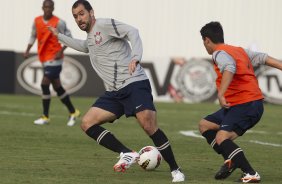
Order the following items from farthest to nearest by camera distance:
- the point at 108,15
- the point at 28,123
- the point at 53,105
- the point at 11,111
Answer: the point at 108,15, the point at 53,105, the point at 11,111, the point at 28,123

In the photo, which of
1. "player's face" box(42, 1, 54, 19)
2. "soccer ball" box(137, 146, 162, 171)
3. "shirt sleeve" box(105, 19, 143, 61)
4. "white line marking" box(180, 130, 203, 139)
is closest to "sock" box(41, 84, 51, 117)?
"player's face" box(42, 1, 54, 19)

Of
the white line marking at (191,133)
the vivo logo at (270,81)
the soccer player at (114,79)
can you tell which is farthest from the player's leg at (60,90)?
the vivo logo at (270,81)

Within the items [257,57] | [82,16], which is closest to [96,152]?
[82,16]

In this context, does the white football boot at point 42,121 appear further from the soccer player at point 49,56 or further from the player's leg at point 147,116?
the player's leg at point 147,116

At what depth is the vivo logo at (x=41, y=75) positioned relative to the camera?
84.0 feet

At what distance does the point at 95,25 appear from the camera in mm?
10898

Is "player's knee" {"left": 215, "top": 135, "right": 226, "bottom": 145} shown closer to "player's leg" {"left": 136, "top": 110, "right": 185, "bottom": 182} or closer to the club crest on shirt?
"player's leg" {"left": 136, "top": 110, "right": 185, "bottom": 182}

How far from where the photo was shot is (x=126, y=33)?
10.7 meters

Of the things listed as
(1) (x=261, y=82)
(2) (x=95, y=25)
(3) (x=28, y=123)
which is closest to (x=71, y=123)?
(3) (x=28, y=123)

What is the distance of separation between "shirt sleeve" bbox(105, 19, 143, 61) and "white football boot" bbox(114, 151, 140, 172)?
49.7 inches

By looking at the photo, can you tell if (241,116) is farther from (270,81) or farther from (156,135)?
(270,81)

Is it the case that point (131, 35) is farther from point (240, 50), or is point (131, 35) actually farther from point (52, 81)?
A: point (52, 81)

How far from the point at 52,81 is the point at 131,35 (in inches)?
287

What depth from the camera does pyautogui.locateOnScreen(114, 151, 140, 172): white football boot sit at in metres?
10.7
